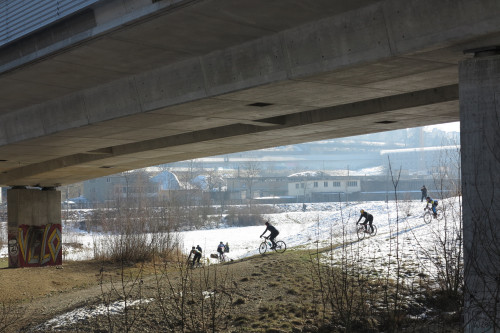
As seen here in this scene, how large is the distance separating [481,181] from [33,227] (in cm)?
2673

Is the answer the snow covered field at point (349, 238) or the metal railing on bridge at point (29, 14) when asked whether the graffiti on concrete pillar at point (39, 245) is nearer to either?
the snow covered field at point (349, 238)

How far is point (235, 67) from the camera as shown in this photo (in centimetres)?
909

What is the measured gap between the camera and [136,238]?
27.4 meters

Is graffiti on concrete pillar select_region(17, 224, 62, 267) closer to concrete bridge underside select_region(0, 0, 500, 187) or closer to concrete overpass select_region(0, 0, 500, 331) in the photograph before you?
concrete bridge underside select_region(0, 0, 500, 187)

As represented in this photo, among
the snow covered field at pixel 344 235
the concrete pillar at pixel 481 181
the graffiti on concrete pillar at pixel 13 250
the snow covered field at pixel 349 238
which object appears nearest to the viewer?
the concrete pillar at pixel 481 181

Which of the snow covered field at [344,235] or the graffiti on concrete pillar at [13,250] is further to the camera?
the graffiti on concrete pillar at [13,250]

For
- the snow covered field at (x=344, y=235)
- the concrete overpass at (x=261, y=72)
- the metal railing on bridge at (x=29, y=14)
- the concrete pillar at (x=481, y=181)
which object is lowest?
the snow covered field at (x=344, y=235)

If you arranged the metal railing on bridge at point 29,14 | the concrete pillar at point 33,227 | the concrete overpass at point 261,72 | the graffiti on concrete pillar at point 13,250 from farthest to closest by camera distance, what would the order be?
the concrete pillar at point 33,227 → the graffiti on concrete pillar at point 13,250 → the metal railing on bridge at point 29,14 → the concrete overpass at point 261,72

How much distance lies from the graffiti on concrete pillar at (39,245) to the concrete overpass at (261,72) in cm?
1555

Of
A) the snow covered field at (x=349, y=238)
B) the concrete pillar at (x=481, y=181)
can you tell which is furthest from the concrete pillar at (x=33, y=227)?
the concrete pillar at (x=481, y=181)

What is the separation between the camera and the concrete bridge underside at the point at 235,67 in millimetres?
7141

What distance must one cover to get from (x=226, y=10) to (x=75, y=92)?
590cm

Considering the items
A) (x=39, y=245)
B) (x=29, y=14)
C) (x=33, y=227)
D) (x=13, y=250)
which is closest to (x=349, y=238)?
(x=39, y=245)

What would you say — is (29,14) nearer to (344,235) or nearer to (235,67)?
(235,67)
